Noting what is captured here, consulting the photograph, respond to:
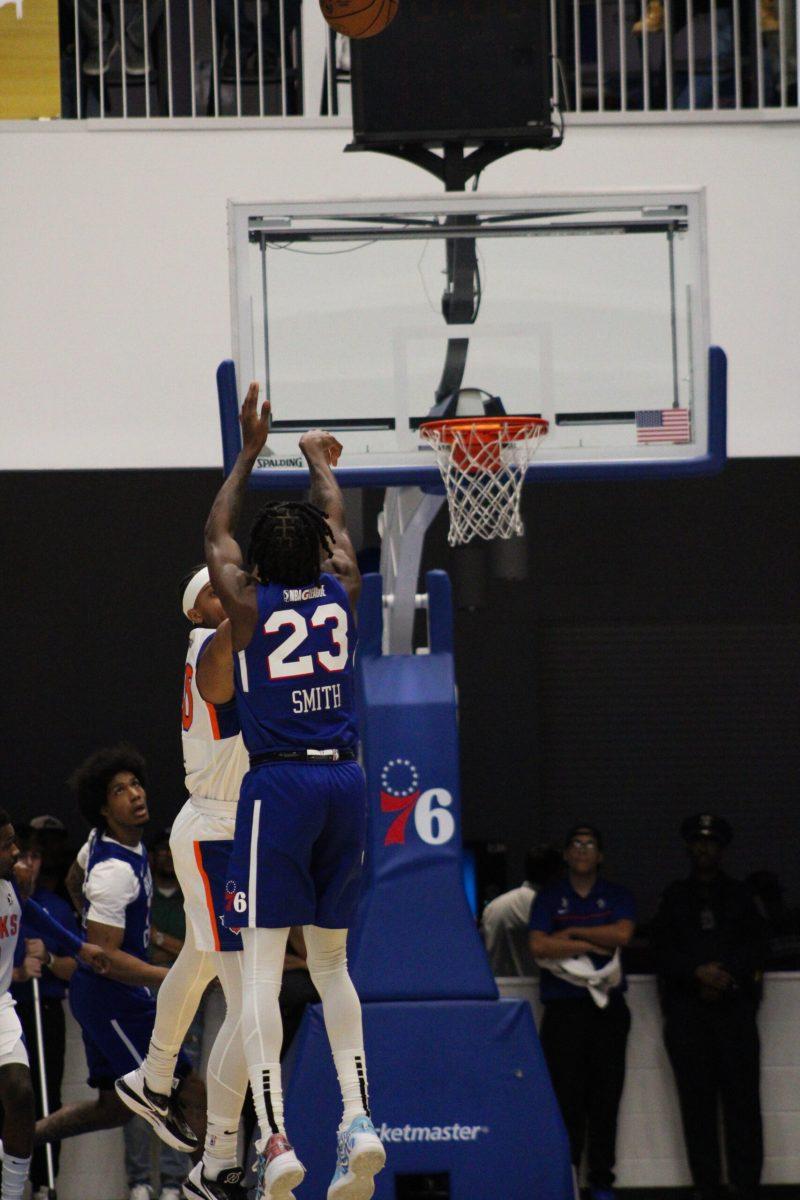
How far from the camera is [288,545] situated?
209 inches

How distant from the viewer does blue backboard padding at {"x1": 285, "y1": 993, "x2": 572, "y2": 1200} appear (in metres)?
7.74

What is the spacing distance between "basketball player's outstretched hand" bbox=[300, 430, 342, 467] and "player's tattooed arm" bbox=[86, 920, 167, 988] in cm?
229

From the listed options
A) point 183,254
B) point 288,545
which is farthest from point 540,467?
point 183,254

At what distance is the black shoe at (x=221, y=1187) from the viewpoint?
5.43m

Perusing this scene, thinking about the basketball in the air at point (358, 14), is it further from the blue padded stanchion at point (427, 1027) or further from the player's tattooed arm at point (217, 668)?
the player's tattooed arm at point (217, 668)

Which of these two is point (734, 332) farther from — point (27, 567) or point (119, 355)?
point (27, 567)

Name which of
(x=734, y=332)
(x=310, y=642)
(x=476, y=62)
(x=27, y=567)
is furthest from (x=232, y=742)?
(x=27, y=567)

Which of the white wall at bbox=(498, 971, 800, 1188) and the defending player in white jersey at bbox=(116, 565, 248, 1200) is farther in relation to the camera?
the white wall at bbox=(498, 971, 800, 1188)

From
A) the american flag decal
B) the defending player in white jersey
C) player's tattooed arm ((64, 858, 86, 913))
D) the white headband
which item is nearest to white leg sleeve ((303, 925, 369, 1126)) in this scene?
the defending player in white jersey

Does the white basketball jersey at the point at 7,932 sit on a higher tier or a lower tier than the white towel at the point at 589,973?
higher

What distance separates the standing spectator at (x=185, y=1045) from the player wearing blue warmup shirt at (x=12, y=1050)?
112 cm

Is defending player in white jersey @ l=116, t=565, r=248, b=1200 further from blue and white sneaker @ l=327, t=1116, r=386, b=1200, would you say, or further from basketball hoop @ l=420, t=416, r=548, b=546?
basketball hoop @ l=420, t=416, r=548, b=546

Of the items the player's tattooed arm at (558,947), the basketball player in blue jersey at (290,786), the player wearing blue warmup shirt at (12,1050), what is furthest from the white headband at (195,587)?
the player's tattooed arm at (558,947)

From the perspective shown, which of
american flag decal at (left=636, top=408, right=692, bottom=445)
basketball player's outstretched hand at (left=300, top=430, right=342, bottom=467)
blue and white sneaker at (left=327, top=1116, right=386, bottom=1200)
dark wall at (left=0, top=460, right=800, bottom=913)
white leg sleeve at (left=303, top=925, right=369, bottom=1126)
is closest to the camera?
blue and white sneaker at (left=327, top=1116, right=386, bottom=1200)
